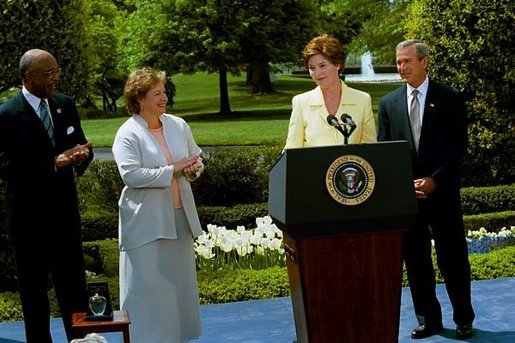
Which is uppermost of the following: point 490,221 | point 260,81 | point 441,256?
point 441,256

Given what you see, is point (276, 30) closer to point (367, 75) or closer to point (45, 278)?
point (367, 75)

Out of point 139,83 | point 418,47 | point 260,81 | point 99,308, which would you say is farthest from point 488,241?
point 260,81

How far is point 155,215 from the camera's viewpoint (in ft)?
18.7

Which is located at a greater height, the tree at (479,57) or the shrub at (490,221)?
the tree at (479,57)

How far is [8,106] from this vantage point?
5594mm

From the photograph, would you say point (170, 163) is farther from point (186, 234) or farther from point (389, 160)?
point (389, 160)

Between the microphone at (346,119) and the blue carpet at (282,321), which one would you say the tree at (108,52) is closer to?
the blue carpet at (282,321)

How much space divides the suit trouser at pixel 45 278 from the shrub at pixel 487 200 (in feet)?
20.7

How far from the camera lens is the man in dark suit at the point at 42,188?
5578mm

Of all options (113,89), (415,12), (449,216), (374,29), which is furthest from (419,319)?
(113,89)

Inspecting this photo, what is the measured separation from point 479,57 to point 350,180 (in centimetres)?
655

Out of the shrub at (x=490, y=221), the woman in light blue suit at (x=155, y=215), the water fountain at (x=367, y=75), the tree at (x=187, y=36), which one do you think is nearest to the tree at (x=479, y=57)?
the shrub at (x=490, y=221)

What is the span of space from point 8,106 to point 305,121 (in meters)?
1.62

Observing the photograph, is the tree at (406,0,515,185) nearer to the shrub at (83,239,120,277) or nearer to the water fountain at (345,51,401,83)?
the shrub at (83,239,120,277)
